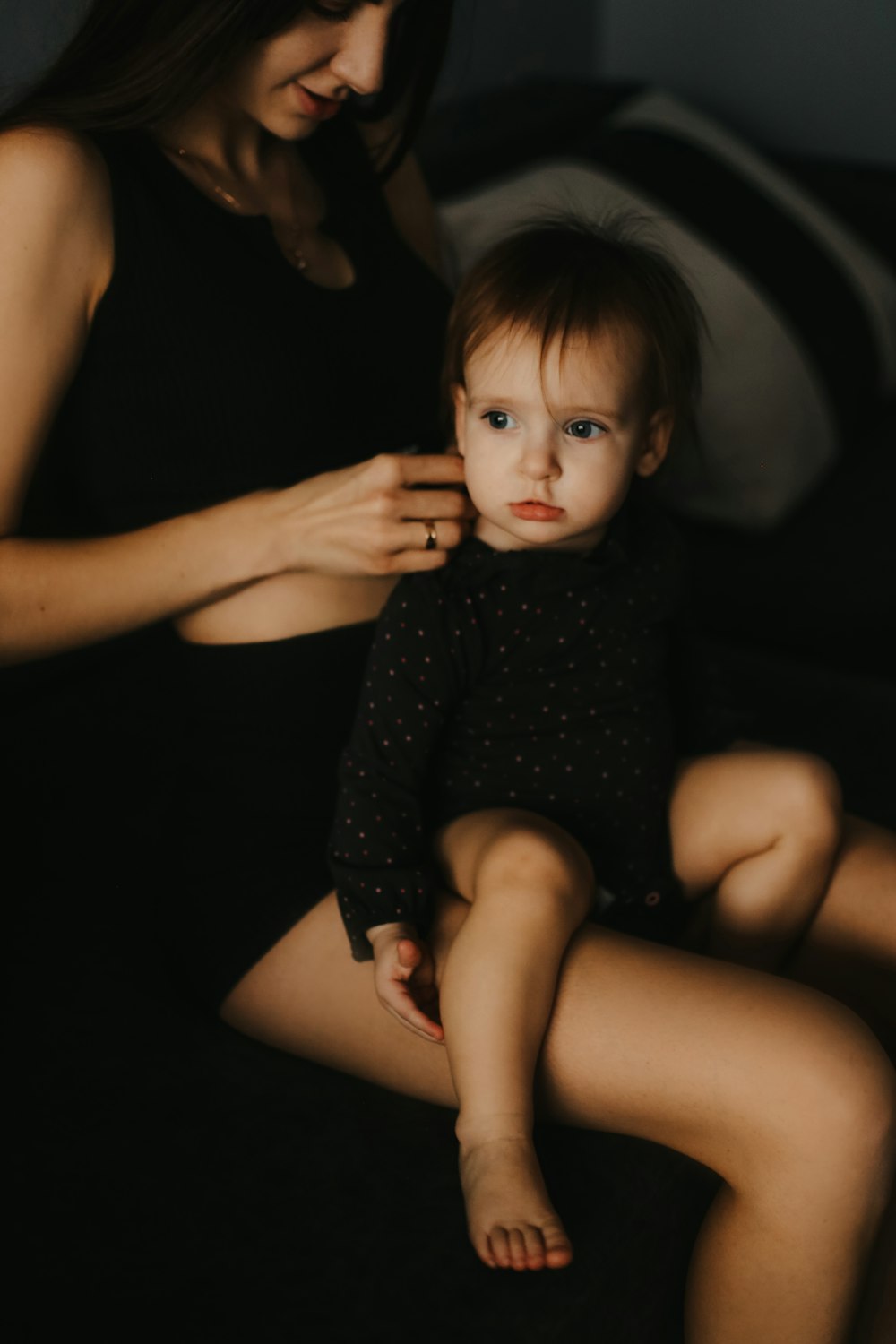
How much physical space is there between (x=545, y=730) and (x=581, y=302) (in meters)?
0.33

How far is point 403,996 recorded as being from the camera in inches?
35.1

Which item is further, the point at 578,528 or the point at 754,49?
the point at 754,49

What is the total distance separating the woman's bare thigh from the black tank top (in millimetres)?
402

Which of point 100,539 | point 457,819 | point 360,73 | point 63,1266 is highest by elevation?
point 360,73

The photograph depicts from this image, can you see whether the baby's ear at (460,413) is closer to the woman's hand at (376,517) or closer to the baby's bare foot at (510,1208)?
the woman's hand at (376,517)

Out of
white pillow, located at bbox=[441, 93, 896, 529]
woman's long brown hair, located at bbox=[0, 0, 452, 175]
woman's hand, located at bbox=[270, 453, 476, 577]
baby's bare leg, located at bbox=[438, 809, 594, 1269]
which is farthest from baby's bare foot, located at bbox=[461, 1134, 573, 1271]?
white pillow, located at bbox=[441, 93, 896, 529]

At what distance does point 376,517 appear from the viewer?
0.98 metres

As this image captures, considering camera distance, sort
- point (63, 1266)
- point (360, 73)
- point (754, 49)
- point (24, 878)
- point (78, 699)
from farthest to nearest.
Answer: point (754, 49), point (78, 699), point (24, 878), point (360, 73), point (63, 1266)

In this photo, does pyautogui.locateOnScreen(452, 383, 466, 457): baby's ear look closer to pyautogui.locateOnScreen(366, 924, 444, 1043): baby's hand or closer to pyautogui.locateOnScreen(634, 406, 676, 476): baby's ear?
pyautogui.locateOnScreen(634, 406, 676, 476): baby's ear

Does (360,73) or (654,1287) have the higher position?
(360,73)

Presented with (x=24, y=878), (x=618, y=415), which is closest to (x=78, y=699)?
(x=24, y=878)

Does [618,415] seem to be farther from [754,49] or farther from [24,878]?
[754,49]

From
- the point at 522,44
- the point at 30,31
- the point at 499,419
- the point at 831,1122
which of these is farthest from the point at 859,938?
the point at 522,44

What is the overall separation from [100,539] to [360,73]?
1.38ft
